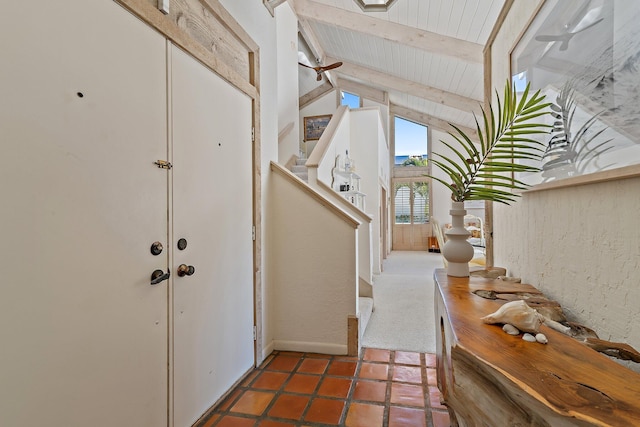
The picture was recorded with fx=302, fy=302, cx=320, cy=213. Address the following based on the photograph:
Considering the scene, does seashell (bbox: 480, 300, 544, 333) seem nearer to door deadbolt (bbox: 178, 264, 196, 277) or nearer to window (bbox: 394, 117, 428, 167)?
door deadbolt (bbox: 178, 264, 196, 277)

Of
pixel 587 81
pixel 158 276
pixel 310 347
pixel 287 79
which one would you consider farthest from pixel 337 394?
pixel 287 79

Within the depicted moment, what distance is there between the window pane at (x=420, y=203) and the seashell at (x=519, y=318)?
899cm

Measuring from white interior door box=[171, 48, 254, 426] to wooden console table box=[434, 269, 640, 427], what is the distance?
4.15 ft

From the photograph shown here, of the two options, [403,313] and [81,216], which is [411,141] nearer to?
[403,313]

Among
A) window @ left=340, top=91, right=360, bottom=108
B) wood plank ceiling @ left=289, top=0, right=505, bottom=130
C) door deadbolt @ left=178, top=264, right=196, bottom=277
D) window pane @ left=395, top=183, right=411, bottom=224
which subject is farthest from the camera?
window pane @ left=395, top=183, right=411, bottom=224

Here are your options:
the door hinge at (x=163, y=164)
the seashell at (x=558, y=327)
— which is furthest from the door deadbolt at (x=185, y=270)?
the seashell at (x=558, y=327)

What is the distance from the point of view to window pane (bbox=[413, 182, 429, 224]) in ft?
31.4

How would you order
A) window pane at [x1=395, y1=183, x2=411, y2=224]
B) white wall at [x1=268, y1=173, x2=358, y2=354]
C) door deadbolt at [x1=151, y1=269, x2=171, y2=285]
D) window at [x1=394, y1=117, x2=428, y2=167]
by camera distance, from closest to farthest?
door deadbolt at [x1=151, y1=269, x2=171, y2=285] < white wall at [x1=268, y1=173, x2=358, y2=354] < window at [x1=394, y1=117, x2=428, y2=167] < window pane at [x1=395, y1=183, x2=411, y2=224]

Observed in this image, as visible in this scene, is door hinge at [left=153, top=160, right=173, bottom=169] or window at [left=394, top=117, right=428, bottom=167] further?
window at [left=394, top=117, right=428, bottom=167]

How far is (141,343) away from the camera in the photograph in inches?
49.3

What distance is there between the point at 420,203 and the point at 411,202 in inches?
10.9

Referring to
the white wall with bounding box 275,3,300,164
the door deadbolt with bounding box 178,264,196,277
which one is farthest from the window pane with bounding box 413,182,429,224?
the door deadbolt with bounding box 178,264,196,277

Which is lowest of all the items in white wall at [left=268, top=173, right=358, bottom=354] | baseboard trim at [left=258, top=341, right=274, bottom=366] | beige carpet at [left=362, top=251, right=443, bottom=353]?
beige carpet at [left=362, top=251, right=443, bottom=353]

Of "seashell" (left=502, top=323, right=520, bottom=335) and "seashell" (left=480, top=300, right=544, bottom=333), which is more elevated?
"seashell" (left=480, top=300, right=544, bottom=333)
